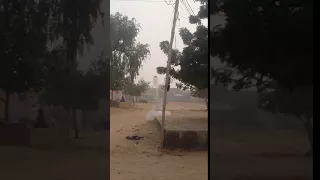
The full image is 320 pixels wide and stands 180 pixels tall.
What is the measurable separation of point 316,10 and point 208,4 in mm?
568

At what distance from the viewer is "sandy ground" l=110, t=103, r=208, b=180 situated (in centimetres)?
148

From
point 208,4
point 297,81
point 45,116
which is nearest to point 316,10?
point 297,81

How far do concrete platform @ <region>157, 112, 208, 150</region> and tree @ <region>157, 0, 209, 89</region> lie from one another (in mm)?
189

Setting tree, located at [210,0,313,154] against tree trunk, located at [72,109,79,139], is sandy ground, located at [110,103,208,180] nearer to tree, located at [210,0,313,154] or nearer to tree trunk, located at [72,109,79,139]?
tree trunk, located at [72,109,79,139]

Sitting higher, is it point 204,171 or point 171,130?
point 171,130

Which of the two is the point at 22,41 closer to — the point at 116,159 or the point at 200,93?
the point at 116,159

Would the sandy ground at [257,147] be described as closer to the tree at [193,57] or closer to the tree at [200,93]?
the tree at [200,93]

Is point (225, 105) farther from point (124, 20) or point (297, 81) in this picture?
point (124, 20)

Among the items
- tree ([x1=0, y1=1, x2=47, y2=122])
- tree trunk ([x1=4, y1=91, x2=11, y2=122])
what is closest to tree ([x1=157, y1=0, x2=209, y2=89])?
tree ([x1=0, y1=1, x2=47, y2=122])

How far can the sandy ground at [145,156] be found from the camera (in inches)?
58.1

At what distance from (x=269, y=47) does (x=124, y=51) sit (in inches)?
31.6

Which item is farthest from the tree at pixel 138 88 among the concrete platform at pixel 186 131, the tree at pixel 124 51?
the concrete platform at pixel 186 131

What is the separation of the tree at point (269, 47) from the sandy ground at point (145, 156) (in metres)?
0.35

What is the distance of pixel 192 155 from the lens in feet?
4.87
